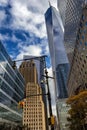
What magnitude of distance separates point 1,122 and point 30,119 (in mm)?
100668

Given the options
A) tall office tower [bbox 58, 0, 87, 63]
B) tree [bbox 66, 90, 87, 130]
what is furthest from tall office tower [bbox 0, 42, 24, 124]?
tall office tower [bbox 58, 0, 87, 63]

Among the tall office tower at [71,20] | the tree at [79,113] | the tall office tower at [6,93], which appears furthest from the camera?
the tall office tower at [71,20]

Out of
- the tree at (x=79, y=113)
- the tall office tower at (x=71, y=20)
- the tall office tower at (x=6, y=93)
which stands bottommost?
the tree at (x=79, y=113)

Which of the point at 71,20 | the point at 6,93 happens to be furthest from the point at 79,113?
the point at 71,20

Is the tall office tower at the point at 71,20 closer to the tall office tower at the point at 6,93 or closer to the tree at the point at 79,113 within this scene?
the tall office tower at the point at 6,93

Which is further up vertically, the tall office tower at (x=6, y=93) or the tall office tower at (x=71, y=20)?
the tall office tower at (x=71, y=20)

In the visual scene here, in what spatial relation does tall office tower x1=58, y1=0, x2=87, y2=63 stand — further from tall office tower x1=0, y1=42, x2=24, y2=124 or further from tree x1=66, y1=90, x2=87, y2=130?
tree x1=66, y1=90, x2=87, y2=130

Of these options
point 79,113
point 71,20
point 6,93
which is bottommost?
point 79,113

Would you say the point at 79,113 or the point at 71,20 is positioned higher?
the point at 71,20

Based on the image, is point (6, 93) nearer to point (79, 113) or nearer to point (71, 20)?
point (79, 113)

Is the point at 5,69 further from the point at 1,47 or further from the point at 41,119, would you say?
the point at 41,119

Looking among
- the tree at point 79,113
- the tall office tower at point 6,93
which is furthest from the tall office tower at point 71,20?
the tree at point 79,113

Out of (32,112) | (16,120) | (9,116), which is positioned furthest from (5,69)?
(32,112)

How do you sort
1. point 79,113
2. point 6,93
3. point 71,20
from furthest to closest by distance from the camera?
point 71,20 < point 6,93 < point 79,113
